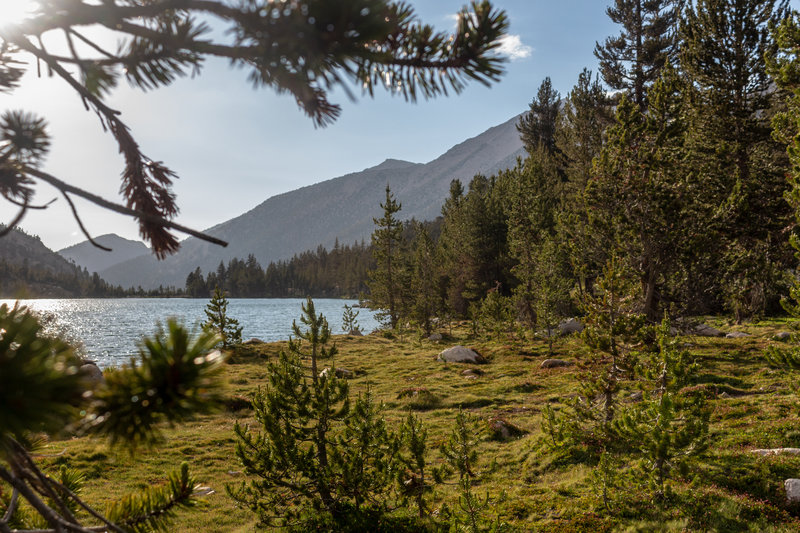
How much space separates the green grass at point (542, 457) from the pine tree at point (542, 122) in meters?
36.7

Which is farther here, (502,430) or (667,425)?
(502,430)

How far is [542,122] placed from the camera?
5484 cm

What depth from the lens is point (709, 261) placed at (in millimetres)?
15688

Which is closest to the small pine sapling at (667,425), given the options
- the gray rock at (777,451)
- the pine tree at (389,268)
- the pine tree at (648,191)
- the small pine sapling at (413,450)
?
the gray rock at (777,451)

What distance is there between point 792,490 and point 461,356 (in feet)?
65.5

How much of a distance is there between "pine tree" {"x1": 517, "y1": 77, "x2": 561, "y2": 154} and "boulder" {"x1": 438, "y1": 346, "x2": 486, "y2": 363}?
35072 millimetres

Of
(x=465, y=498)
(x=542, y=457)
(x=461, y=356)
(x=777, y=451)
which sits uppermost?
(x=465, y=498)

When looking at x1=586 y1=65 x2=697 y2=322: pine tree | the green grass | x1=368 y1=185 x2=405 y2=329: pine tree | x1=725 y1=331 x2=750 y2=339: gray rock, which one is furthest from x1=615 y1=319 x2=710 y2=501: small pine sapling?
x1=368 y1=185 x2=405 y2=329: pine tree

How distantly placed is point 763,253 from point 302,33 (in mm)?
19221

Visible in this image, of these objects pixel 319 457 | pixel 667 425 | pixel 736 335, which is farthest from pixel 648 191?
pixel 319 457

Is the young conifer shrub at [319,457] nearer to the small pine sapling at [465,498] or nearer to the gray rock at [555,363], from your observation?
the small pine sapling at [465,498]

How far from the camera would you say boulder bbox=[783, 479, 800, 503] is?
6719mm

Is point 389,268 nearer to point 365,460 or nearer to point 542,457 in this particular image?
point 542,457

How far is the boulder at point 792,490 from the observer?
6.72 m
